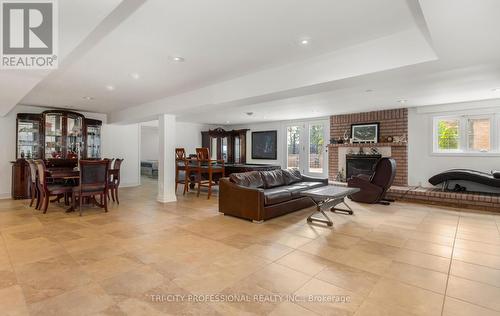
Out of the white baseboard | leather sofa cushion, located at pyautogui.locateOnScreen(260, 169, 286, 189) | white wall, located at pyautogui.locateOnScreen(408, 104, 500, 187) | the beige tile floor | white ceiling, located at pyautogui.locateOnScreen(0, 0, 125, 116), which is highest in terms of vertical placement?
white ceiling, located at pyautogui.locateOnScreen(0, 0, 125, 116)

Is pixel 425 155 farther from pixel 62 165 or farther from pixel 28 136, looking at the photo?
pixel 28 136

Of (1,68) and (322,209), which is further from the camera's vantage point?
(322,209)

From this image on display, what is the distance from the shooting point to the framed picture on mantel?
7309 mm

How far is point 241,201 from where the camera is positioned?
171 inches

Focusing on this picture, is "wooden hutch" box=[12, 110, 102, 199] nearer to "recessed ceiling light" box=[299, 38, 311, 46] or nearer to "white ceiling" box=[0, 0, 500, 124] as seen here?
"white ceiling" box=[0, 0, 500, 124]

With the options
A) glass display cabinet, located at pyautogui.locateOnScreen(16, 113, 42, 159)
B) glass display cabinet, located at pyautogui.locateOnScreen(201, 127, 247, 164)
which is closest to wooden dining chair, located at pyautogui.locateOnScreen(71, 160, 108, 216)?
glass display cabinet, located at pyautogui.locateOnScreen(16, 113, 42, 159)

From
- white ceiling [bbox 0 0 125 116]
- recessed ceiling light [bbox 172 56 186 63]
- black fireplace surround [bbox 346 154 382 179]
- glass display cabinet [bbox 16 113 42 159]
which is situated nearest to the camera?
white ceiling [bbox 0 0 125 116]

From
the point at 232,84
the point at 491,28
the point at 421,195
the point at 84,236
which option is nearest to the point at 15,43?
the point at 84,236

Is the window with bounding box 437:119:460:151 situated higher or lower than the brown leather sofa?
higher

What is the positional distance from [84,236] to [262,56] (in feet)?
11.2

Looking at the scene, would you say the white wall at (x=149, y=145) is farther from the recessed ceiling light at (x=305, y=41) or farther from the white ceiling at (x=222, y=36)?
the recessed ceiling light at (x=305, y=41)

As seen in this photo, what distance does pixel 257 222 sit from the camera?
4148mm

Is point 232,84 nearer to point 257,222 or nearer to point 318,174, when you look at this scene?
point 257,222

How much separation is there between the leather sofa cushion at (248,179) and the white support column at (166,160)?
204 centimetres
